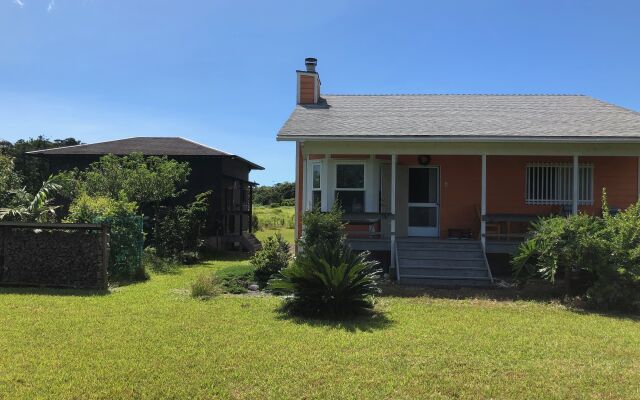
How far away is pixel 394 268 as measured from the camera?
1252 centimetres

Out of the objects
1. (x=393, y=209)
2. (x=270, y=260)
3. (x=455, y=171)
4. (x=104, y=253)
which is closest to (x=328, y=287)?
(x=270, y=260)

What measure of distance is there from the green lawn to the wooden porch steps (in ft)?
7.11

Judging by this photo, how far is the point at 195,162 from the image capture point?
21688mm

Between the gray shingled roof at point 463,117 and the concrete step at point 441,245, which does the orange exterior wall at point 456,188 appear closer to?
the gray shingled roof at point 463,117

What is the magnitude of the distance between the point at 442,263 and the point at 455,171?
3509 millimetres

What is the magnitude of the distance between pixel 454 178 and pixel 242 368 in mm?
10479

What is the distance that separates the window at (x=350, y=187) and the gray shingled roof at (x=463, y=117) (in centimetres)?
127

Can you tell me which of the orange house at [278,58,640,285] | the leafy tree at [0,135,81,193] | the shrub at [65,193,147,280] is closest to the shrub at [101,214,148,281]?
the shrub at [65,193,147,280]

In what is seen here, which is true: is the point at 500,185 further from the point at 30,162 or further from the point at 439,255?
the point at 30,162

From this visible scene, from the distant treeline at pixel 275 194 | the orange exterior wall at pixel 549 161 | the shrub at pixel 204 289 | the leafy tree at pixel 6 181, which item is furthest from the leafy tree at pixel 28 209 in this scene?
the distant treeline at pixel 275 194

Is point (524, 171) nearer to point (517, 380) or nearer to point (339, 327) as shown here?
point (339, 327)

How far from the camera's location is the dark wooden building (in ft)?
70.4

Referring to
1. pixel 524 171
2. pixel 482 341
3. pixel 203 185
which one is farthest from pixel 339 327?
pixel 203 185

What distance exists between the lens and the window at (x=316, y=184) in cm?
1412
